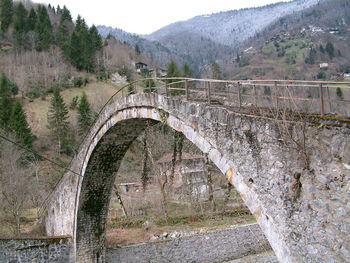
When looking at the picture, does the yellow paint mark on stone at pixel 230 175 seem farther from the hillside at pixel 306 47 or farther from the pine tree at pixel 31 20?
the pine tree at pixel 31 20

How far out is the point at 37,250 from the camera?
13172mm

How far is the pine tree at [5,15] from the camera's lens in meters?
54.0

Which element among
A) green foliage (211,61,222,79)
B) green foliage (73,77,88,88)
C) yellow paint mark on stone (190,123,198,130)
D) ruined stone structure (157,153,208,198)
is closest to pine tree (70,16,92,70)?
green foliage (73,77,88,88)

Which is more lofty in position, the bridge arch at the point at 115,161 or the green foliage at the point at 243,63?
the green foliage at the point at 243,63

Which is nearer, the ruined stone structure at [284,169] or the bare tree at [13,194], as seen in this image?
the ruined stone structure at [284,169]

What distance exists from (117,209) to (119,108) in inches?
505

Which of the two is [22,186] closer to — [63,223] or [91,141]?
[63,223]

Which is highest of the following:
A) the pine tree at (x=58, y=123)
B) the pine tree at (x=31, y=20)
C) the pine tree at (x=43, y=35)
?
the pine tree at (x=31, y=20)

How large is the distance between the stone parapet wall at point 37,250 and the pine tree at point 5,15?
48744 mm

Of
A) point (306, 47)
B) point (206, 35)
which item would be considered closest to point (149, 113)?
point (306, 47)

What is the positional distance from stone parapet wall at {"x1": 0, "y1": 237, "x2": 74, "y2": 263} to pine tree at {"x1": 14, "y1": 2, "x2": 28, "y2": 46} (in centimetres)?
4488

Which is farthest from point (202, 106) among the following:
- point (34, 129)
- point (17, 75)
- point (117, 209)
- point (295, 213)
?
point (17, 75)

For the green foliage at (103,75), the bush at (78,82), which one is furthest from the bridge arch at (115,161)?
the green foliage at (103,75)

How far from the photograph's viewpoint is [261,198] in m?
5.86
